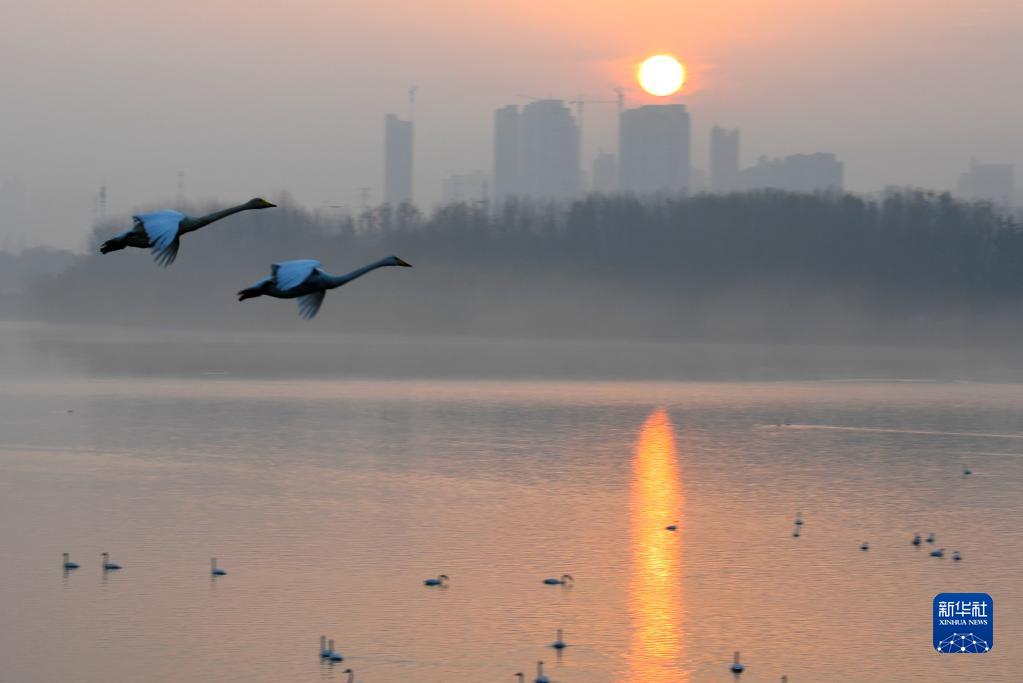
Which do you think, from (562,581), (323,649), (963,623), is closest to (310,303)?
(323,649)

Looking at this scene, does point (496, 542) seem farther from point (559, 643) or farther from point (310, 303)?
point (310, 303)

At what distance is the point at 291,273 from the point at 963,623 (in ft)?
156

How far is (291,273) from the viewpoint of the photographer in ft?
39.9

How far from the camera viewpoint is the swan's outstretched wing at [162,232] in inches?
479

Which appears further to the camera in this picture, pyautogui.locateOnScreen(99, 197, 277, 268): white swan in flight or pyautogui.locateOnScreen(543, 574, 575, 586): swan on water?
pyautogui.locateOnScreen(543, 574, 575, 586): swan on water

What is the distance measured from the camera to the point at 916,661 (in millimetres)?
48938

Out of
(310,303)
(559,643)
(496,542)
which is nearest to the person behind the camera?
(310,303)

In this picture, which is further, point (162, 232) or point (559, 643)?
point (559, 643)

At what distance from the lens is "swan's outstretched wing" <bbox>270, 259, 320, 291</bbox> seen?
11.9m

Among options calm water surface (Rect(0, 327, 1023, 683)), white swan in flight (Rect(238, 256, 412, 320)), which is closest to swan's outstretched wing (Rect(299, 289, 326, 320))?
white swan in flight (Rect(238, 256, 412, 320))

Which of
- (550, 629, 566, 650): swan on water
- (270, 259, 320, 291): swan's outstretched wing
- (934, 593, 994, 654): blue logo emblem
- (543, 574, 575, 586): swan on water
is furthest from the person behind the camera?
(543, 574, 575, 586): swan on water

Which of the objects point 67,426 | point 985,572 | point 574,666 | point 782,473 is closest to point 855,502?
point 782,473

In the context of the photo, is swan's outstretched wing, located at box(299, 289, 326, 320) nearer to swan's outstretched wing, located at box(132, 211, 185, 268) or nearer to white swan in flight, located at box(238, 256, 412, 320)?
white swan in flight, located at box(238, 256, 412, 320)

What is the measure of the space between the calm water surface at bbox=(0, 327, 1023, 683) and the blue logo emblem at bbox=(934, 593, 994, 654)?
2.51 ft
